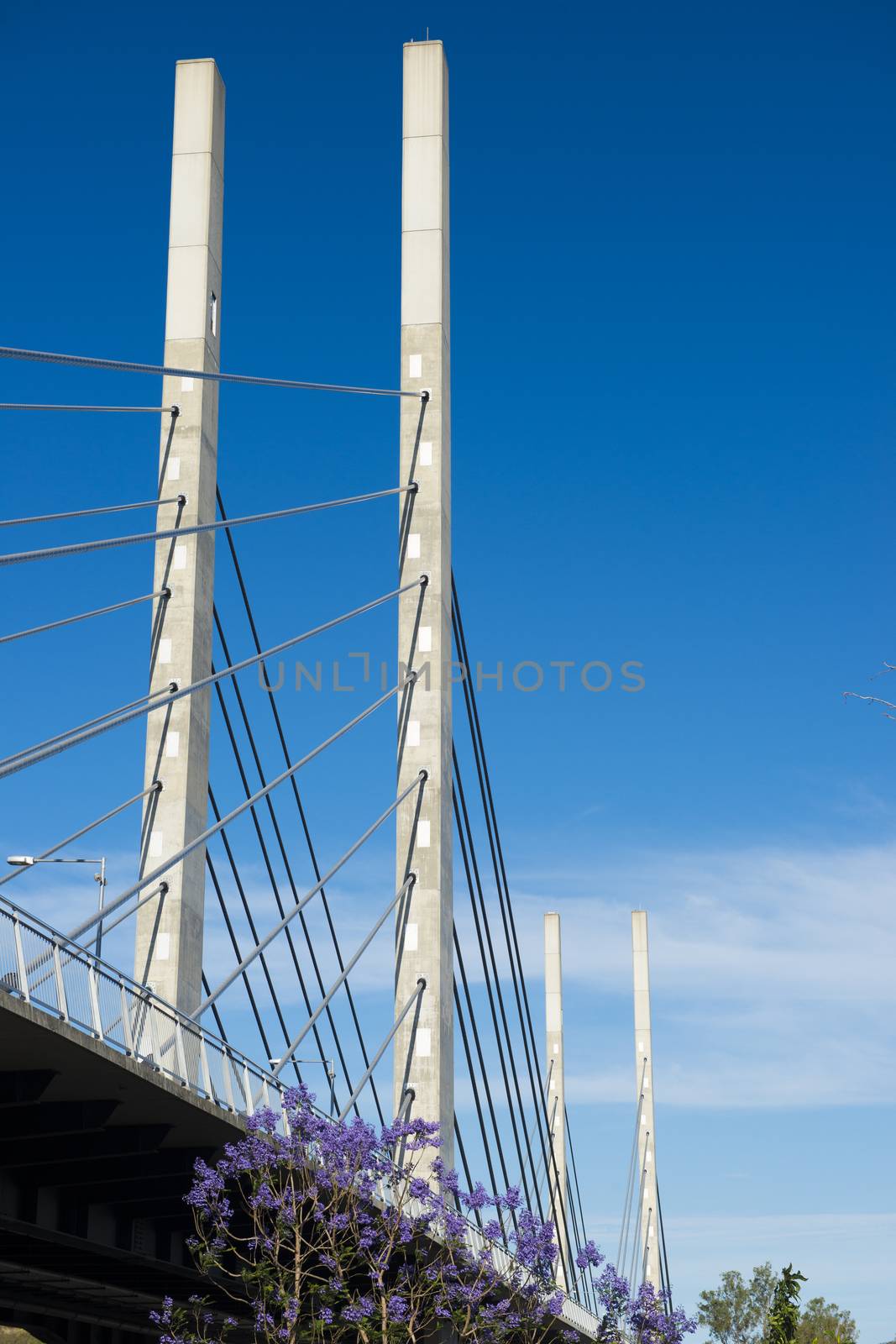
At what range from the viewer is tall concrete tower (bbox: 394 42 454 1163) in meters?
29.0

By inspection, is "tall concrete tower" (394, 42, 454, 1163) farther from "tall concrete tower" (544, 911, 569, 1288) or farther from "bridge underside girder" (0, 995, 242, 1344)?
"tall concrete tower" (544, 911, 569, 1288)

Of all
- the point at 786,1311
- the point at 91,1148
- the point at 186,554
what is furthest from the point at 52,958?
the point at 786,1311

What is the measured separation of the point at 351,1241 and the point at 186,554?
1117 centimetres

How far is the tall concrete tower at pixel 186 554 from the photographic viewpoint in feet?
91.5

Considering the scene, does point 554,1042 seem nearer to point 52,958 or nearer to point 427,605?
point 427,605

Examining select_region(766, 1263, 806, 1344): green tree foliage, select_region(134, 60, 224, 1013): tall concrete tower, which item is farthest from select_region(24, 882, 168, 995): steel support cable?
Answer: select_region(766, 1263, 806, 1344): green tree foliage

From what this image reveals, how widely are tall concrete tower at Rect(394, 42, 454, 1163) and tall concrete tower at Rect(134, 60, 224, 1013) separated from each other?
3213 millimetres

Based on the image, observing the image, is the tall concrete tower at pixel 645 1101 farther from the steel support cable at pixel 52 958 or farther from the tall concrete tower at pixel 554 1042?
the steel support cable at pixel 52 958

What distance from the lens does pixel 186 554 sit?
97.0ft

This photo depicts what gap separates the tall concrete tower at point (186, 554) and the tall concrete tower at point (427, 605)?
321cm

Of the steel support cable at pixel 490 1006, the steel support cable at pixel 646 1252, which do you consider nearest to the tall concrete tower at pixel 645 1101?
the steel support cable at pixel 646 1252

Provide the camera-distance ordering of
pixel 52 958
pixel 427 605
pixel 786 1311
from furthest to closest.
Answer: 1. pixel 786 1311
2. pixel 427 605
3. pixel 52 958

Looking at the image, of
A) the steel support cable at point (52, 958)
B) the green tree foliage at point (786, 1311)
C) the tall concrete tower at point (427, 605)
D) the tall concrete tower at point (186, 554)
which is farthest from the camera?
the green tree foliage at point (786, 1311)

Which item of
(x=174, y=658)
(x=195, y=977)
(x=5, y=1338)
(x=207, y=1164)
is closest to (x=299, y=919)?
(x=195, y=977)
